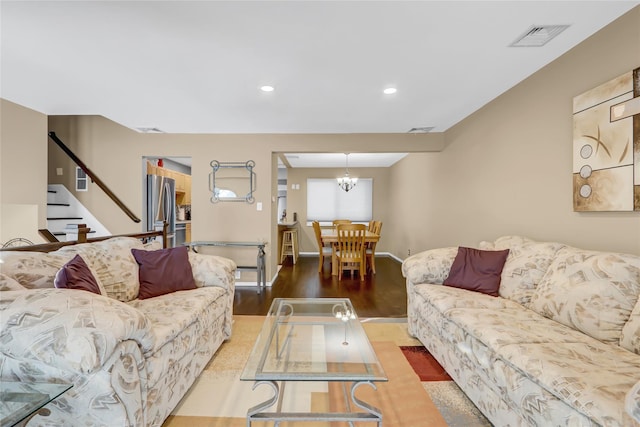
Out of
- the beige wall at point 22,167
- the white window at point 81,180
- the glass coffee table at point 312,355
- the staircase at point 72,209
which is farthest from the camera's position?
the white window at point 81,180

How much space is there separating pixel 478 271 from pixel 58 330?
8.62 feet

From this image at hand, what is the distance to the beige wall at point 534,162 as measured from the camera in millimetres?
→ 1805

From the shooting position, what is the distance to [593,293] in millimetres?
1495

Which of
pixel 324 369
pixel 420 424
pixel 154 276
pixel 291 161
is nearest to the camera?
pixel 324 369

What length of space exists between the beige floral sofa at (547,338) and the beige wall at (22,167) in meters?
4.62

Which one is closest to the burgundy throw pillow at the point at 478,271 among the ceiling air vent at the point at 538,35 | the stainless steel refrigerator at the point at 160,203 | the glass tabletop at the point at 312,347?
the glass tabletop at the point at 312,347

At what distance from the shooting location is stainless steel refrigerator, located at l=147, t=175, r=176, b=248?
180 inches

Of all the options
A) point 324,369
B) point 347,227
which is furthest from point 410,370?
point 347,227

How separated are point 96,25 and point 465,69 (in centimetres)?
272

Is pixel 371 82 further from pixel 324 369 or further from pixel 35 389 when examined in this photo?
pixel 35 389

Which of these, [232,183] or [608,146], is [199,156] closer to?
[232,183]

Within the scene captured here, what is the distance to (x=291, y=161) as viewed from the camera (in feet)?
21.6

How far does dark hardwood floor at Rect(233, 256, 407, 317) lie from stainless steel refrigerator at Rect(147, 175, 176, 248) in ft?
6.34

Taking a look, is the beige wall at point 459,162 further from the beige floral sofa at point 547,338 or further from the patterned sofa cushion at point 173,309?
the patterned sofa cushion at point 173,309
